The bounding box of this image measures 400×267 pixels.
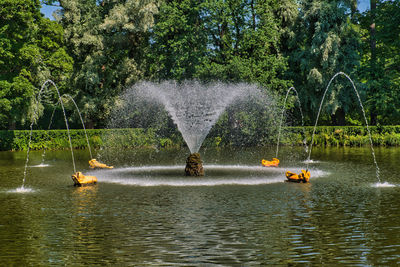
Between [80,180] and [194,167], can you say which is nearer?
[80,180]

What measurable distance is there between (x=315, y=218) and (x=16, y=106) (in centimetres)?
3683

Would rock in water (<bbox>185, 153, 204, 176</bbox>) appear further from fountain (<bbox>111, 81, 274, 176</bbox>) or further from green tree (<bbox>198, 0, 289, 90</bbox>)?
green tree (<bbox>198, 0, 289, 90</bbox>)

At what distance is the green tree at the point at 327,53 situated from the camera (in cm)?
4641

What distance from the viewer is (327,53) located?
4609 cm

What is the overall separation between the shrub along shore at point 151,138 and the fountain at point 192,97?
2.47 m

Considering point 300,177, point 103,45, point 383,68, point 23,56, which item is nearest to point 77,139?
point 23,56

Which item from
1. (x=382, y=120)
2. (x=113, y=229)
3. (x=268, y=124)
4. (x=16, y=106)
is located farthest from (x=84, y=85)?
(x=113, y=229)

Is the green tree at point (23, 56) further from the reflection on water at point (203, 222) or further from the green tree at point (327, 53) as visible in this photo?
the green tree at point (327, 53)

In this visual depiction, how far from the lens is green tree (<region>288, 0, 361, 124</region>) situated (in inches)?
1827

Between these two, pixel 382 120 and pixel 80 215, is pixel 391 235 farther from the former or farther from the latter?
pixel 382 120

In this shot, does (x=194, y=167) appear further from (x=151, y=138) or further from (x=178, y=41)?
(x=178, y=41)

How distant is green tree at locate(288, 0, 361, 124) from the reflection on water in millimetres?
27139

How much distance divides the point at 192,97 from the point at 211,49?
5486 millimetres

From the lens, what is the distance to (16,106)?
42.9m
